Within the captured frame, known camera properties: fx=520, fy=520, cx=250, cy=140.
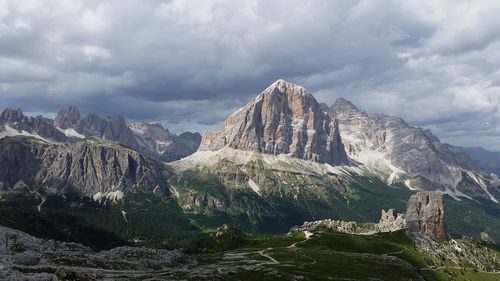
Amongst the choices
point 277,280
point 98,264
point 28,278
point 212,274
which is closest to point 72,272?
point 28,278

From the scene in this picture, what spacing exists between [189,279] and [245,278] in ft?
89.0

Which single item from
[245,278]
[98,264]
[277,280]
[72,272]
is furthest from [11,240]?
[277,280]

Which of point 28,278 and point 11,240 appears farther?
point 11,240

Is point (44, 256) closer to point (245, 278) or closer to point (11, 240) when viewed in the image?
point (11, 240)

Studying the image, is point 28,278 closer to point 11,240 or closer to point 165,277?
point 165,277

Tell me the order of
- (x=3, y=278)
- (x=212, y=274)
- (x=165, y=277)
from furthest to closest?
(x=212, y=274)
(x=165, y=277)
(x=3, y=278)

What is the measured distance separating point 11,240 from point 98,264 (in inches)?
1605

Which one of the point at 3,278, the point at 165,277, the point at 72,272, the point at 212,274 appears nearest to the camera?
the point at 3,278

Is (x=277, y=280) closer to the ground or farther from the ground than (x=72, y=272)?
closer to the ground

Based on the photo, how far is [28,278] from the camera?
443ft

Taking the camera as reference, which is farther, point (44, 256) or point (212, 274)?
point (212, 274)

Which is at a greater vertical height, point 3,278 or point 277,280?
point 3,278

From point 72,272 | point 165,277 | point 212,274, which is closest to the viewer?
point 72,272

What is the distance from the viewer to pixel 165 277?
A: 17675cm
